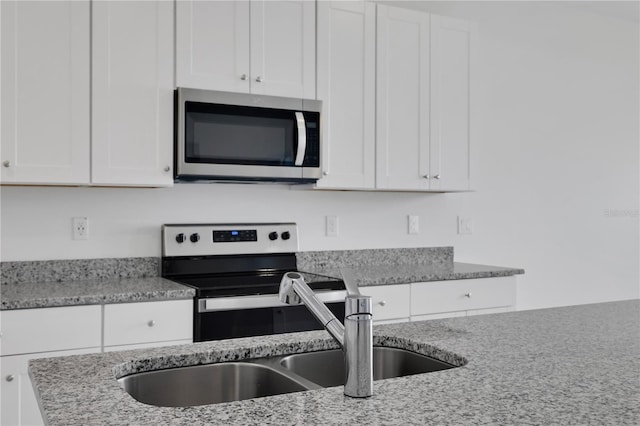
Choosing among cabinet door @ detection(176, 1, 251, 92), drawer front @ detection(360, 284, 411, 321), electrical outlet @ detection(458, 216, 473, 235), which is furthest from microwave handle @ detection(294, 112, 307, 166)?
electrical outlet @ detection(458, 216, 473, 235)

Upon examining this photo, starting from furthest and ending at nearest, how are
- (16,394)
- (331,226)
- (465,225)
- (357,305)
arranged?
(465,225)
(331,226)
(16,394)
(357,305)

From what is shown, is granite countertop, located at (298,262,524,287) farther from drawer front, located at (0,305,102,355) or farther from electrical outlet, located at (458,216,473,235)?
drawer front, located at (0,305,102,355)

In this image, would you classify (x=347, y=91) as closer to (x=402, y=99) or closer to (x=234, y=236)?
(x=402, y=99)

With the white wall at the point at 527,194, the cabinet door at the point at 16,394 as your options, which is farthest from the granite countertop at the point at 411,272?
the cabinet door at the point at 16,394

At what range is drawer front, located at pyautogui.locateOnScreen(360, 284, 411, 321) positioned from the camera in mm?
3023

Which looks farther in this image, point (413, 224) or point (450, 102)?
point (413, 224)

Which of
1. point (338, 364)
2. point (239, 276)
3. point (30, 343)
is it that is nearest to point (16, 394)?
point (30, 343)

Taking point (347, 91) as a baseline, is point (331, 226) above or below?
below

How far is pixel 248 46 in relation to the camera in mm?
2975

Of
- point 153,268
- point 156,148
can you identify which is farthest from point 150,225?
point 156,148

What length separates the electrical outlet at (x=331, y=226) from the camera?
3559mm

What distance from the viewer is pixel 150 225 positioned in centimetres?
310

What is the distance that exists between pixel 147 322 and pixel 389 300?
1192mm

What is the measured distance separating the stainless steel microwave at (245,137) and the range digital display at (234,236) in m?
0.35
